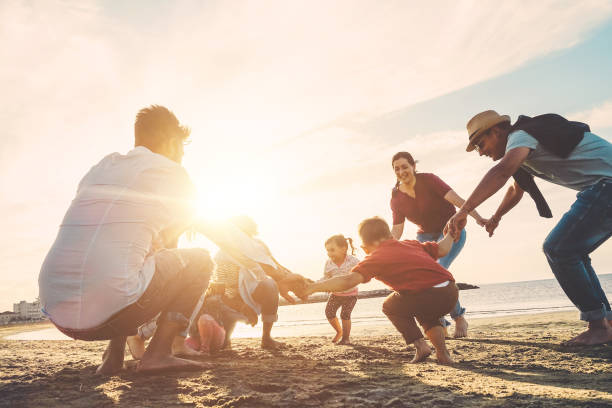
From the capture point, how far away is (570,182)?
3.84m

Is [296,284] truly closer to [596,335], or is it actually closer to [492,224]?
[492,224]

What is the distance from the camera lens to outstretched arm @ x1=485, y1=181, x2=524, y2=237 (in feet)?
15.0

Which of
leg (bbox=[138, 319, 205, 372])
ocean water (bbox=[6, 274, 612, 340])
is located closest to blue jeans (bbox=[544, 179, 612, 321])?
leg (bbox=[138, 319, 205, 372])

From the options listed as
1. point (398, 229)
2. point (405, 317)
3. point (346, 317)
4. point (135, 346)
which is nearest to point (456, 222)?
point (405, 317)

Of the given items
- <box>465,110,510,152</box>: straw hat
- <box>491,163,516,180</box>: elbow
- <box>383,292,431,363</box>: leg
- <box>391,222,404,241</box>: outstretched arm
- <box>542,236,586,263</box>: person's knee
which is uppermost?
<box>465,110,510,152</box>: straw hat

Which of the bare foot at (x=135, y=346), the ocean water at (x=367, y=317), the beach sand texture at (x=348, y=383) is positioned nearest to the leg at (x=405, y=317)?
the beach sand texture at (x=348, y=383)

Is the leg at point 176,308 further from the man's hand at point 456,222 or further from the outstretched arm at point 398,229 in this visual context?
the outstretched arm at point 398,229

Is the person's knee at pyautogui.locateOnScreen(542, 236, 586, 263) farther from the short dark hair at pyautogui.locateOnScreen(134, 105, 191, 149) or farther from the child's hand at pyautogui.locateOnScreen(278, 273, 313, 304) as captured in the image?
the short dark hair at pyautogui.locateOnScreen(134, 105, 191, 149)

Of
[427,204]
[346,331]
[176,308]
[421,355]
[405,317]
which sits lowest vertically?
[346,331]

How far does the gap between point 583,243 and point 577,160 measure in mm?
728

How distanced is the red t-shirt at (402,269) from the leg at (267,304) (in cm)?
173

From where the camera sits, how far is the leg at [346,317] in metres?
6.02

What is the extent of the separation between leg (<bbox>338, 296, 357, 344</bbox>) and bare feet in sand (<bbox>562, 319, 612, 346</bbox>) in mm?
2797

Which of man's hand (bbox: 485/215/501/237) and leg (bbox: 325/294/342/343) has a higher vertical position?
man's hand (bbox: 485/215/501/237)
